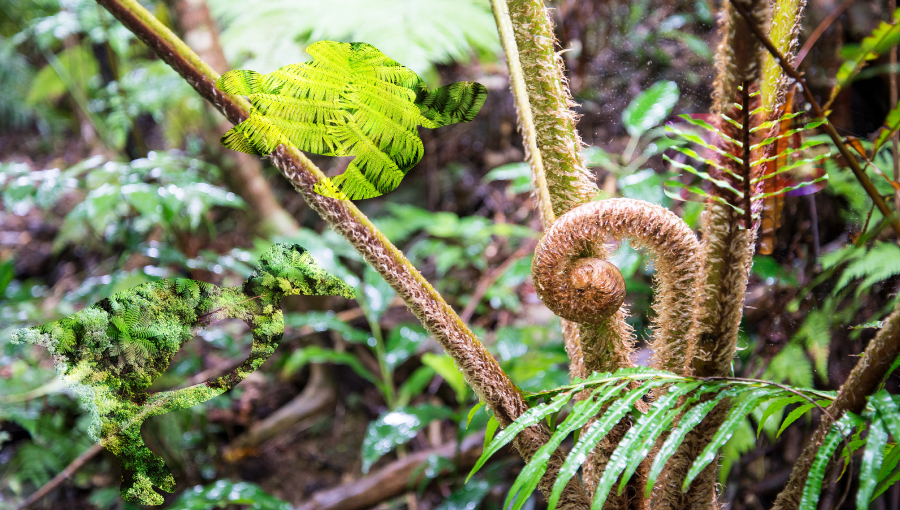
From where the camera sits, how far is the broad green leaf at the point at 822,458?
0.36 m

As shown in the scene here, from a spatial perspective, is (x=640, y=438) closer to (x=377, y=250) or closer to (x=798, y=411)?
(x=798, y=411)

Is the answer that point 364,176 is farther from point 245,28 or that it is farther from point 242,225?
point 242,225

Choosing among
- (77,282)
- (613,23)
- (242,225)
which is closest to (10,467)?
(77,282)

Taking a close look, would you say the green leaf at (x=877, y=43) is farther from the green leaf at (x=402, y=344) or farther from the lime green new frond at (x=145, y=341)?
the green leaf at (x=402, y=344)

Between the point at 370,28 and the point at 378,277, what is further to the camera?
the point at 370,28

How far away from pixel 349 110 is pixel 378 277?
3.97 ft

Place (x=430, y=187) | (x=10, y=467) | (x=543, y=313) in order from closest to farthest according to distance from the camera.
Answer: (x=10, y=467), (x=543, y=313), (x=430, y=187)

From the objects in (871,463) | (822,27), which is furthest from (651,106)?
(871,463)

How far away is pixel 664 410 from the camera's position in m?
0.39

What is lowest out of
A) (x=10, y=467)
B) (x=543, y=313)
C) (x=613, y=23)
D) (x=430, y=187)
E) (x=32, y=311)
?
(x=10, y=467)

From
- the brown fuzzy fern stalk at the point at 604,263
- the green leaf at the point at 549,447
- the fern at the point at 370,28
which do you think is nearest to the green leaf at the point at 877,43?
the brown fuzzy fern stalk at the point at 604,263

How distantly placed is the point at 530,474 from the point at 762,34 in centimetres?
35

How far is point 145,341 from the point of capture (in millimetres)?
404

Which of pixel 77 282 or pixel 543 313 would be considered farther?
pixel 77 282
